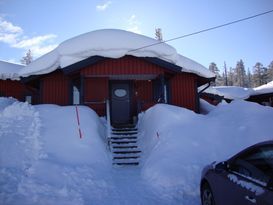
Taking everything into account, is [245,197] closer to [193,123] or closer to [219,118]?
[193,123]

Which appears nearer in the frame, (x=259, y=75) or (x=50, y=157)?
(x=50, y=157)

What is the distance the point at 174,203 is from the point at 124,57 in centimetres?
1009

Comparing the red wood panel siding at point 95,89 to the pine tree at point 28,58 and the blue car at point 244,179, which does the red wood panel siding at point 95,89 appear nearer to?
the blue car at point 244,179

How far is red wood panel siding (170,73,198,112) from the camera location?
1759 cm

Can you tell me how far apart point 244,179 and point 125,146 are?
24.3 ft

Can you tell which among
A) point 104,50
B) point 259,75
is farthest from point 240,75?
point 104,50

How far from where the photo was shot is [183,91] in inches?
700

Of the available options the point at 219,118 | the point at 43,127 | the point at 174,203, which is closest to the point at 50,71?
the point at 43,127

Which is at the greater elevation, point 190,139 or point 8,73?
point 8,73

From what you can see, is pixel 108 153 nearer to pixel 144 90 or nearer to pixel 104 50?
pixel 104 50

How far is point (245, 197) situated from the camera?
388cm

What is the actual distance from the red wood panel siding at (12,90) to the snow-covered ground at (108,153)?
424 inches

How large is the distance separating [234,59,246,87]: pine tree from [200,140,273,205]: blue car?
271 ft

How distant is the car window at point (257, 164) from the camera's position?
3878 mm
